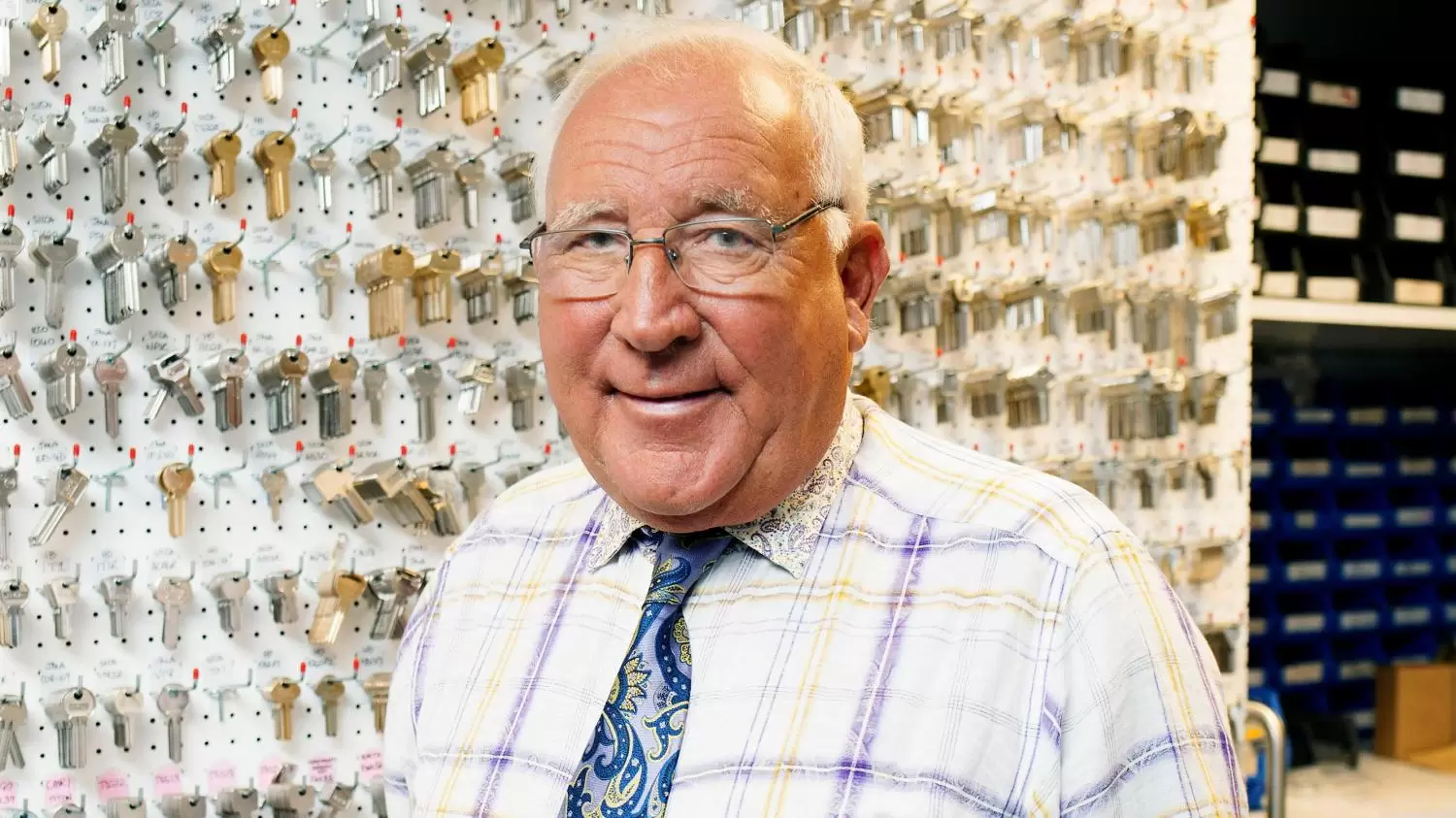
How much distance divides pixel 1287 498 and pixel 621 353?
2.25 meters

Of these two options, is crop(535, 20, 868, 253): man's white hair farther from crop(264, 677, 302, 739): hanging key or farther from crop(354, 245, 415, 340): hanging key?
crop(264, 677, 302, 739): hanging key

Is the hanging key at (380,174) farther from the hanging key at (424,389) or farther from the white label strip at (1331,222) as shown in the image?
the white label strip at (1331,222)

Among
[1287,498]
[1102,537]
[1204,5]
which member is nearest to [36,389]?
[1102,537]

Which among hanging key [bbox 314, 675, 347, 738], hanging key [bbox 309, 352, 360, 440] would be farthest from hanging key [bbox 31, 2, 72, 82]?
hanging key [bbox 314, 675, 347, 738]

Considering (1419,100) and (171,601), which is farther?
(1419,100)

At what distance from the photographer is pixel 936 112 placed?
2164 mm

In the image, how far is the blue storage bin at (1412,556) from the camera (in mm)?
2910

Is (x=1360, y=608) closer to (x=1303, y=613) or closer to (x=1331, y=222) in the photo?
(x=1303, y=613)

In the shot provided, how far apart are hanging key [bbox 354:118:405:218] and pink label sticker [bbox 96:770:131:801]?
788 millimetres

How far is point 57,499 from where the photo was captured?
1595 mm

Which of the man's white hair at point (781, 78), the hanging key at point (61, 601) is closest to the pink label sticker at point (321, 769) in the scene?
the hanging key at point (61, 601)

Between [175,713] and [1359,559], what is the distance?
94.7 inches

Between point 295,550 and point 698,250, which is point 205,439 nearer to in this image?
point 295,550

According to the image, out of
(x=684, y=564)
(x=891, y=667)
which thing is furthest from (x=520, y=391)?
(x=891, y=667)
